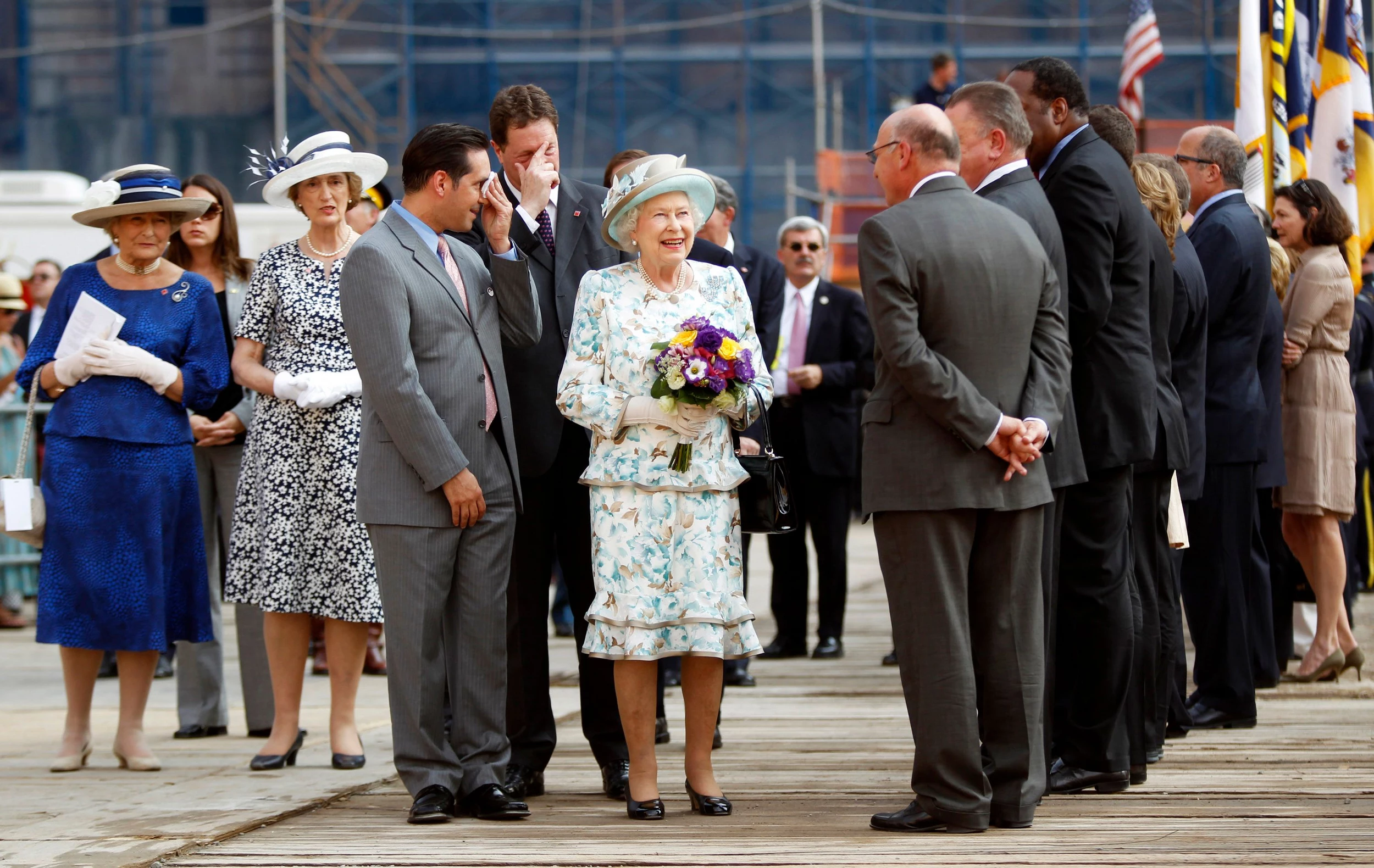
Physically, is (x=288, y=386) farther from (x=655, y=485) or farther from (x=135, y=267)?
(x=655, y=485)

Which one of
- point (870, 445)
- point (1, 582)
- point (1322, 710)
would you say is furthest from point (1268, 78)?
point (1, 582)

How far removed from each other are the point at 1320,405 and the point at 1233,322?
4.05 ft

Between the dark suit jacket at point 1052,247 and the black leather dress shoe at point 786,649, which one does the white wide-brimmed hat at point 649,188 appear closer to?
the dark suit jacket at point 1052,247

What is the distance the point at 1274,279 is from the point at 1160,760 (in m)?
2.52

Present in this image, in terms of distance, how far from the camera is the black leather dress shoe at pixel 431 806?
15.9ft

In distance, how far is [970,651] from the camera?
4.62m

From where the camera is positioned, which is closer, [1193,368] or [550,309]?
[550,309]

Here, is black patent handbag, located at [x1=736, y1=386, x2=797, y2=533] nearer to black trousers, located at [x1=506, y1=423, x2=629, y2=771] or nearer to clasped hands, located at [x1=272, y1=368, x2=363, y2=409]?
black trousers, located at [x1=506, y1=423, x2=629, y2=771]

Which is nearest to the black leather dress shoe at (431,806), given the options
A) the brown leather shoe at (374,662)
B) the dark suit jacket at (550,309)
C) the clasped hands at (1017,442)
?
the dark suit jacket at (550,309)

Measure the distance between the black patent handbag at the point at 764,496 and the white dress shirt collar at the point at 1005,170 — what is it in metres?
0.88

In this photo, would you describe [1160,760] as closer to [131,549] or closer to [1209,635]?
[1209,635]

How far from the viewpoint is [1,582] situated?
10953 millimetres

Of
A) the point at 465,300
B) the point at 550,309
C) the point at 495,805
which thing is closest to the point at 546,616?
the point at 495,805

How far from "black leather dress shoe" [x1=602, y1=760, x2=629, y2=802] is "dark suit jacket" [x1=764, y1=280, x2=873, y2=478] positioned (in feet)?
12.1
